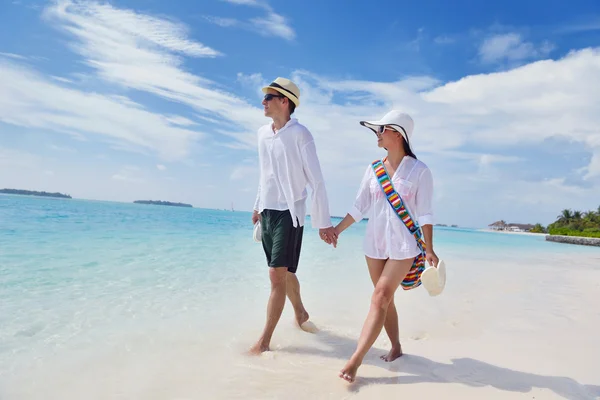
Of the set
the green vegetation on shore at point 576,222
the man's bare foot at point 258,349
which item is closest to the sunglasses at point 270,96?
the man's bare foot at point 258,349

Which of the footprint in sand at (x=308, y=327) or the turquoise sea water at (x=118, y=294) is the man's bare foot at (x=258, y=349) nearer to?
the turquoise sea water at (x=118, y=294)

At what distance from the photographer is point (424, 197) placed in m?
3.00

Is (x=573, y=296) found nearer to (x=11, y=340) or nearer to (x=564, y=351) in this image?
(x=564, y=351)

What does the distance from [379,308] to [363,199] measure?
2.86ft

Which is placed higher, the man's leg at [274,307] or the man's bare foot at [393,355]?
the man's leg at [274,307]

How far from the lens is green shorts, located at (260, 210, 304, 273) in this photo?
3.49m

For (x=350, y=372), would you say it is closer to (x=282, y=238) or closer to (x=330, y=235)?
(x=330, y=235)

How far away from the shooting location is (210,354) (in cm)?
339

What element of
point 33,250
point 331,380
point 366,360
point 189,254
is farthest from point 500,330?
point 33,250

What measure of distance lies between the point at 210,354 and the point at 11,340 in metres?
1.75

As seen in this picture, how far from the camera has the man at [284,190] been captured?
3.47 meters

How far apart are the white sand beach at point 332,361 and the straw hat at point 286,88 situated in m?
2.20

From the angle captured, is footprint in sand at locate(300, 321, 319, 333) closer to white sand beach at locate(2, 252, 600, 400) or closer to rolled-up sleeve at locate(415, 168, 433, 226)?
white sand beach at locate(2, 252, 600, 400)

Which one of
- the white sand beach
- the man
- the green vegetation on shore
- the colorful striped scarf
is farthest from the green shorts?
the green vegetation on shore
